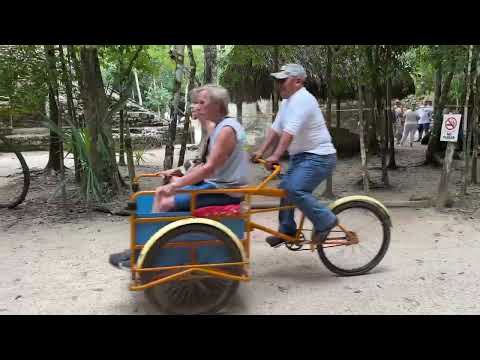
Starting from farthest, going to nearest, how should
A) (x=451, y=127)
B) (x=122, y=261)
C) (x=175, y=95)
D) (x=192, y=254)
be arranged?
(x=175, y=95), (x=451, y=127), (x=122, y=261), (x=192, y=254)

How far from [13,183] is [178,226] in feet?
27.4

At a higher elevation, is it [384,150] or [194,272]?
[384,150]

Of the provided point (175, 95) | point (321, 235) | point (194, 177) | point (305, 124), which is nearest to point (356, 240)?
point (321, 235)

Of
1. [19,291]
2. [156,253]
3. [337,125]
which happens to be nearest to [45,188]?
[19,291]

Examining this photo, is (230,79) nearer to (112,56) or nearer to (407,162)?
(407,162)

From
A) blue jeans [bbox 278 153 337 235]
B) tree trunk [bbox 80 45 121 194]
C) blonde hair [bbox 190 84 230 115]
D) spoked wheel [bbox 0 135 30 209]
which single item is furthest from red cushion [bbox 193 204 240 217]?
spoked wheel [bbox 0 135 30 209]

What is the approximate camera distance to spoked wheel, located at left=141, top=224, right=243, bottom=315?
126 inches

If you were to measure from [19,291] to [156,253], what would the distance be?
153 cm

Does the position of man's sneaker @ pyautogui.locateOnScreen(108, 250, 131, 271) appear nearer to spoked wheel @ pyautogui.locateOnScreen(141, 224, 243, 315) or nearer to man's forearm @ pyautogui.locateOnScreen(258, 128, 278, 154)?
spoked wheel @ pyautogui.locateOnScreen(141, 224, 243, 315)

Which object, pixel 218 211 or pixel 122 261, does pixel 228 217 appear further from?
pixel 122 261

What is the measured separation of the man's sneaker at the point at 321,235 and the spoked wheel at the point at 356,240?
100 millimetres

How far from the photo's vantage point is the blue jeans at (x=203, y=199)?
338cm

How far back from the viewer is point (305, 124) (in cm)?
376

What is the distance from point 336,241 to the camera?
405 cm
